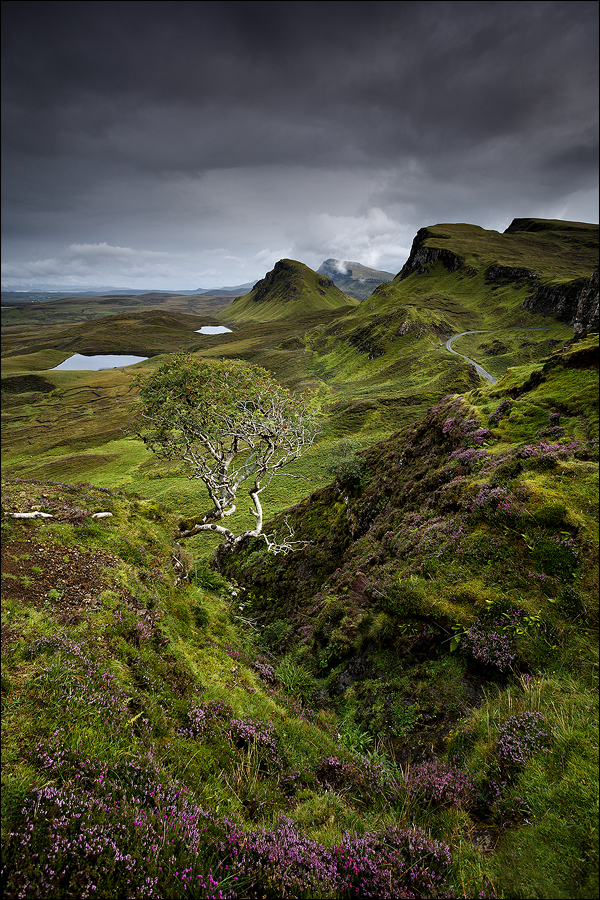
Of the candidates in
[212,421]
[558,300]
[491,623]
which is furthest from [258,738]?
[558,300]

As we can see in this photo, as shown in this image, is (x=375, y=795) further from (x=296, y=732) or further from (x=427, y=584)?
(x=427, y=584)

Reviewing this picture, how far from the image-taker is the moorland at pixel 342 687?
3.54 m

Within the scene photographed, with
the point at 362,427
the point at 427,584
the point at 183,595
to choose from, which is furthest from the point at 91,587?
the point at 362,427

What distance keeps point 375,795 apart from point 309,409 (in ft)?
56.2

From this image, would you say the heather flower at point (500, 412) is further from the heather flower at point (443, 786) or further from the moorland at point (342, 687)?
the heather flower at point (443, 786)

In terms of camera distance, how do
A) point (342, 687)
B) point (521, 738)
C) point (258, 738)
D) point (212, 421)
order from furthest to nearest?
point (212, 421), point (342, 687), point (258, 738), point (521, 738)

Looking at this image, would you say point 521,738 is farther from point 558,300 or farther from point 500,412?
point 558,300

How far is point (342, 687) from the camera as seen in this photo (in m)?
8.84

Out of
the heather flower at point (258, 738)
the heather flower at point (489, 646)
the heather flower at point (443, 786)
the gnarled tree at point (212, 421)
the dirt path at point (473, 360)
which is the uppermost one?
the dirt path at point (473, 360)

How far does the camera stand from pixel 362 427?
6075cm

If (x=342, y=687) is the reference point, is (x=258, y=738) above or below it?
above

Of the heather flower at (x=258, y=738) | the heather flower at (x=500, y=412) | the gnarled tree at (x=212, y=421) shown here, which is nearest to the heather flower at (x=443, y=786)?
the heather flower at (x=258, y=738)

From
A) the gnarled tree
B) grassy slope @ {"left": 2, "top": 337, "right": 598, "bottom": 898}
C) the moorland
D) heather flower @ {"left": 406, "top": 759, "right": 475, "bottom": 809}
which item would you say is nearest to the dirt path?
the gnarled tree

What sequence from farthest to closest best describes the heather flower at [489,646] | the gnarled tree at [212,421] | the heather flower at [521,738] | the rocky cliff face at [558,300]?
the rocky cliff face at [558,300] → the gnarled tree at [212,421] → the heather flower at [489,646] → the heather flower at [521,738]
